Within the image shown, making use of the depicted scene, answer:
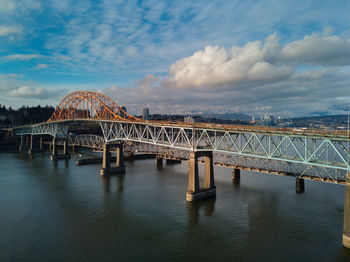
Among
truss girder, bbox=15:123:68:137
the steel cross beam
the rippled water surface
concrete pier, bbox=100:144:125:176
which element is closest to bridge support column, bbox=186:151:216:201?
the rippled water surface

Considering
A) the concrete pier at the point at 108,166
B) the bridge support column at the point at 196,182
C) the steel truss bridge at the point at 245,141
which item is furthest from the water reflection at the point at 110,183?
the bridge support column at the point at 196,182

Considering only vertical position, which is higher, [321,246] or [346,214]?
[346,214]

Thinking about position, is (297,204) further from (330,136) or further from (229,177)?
(229,177)

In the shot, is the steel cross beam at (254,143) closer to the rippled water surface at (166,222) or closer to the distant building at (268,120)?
the distant building at (268,120)

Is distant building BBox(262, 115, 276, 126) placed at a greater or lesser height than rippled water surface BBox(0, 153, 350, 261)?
greater

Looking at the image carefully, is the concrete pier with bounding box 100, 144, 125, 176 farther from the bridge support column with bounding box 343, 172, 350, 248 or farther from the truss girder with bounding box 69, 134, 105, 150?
the bridge support column with bounding box 343, 172, 350, 248

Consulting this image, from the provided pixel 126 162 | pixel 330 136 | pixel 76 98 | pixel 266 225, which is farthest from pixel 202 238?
pixel 76 98

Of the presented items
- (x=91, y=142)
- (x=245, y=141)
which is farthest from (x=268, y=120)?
(x=91, y=142)
